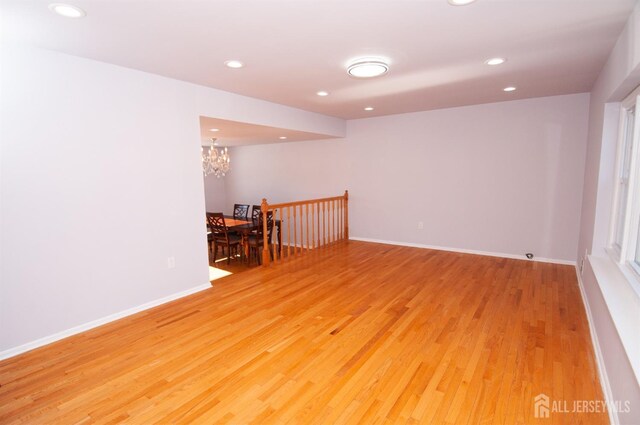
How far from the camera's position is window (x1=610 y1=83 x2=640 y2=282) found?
8.00ft

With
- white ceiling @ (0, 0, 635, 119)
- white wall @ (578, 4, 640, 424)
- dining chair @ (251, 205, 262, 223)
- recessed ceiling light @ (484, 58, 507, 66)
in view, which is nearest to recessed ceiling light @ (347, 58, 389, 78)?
white ceiling @ (0, 0, 635, 119)

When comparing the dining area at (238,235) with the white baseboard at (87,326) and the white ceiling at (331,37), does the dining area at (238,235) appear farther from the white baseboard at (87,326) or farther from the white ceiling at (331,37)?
the white ceiling at (331,37)

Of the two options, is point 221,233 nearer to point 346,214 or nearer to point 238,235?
point 238,235

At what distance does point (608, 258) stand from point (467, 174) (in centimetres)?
256

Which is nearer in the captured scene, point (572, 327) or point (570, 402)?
point (570, 402)

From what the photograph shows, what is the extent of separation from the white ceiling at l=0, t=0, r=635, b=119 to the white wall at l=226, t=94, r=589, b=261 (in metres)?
1.04

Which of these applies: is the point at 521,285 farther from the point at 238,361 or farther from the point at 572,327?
the point at 238,361

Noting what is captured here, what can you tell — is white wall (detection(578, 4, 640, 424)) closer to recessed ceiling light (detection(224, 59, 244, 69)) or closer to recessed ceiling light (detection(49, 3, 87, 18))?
recessed ceiling light (detection(224, 59, 244, 69))

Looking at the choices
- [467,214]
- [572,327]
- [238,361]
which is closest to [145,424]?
[238,361]

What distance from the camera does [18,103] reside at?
245 centimetres

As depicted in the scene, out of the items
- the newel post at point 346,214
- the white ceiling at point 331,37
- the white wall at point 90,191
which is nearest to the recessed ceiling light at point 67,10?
the white ceiling at point 331,37

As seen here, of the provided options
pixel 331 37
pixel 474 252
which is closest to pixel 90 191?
pixel 331 37

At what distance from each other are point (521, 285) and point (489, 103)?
2857 millimetres

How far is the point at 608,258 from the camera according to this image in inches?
118
